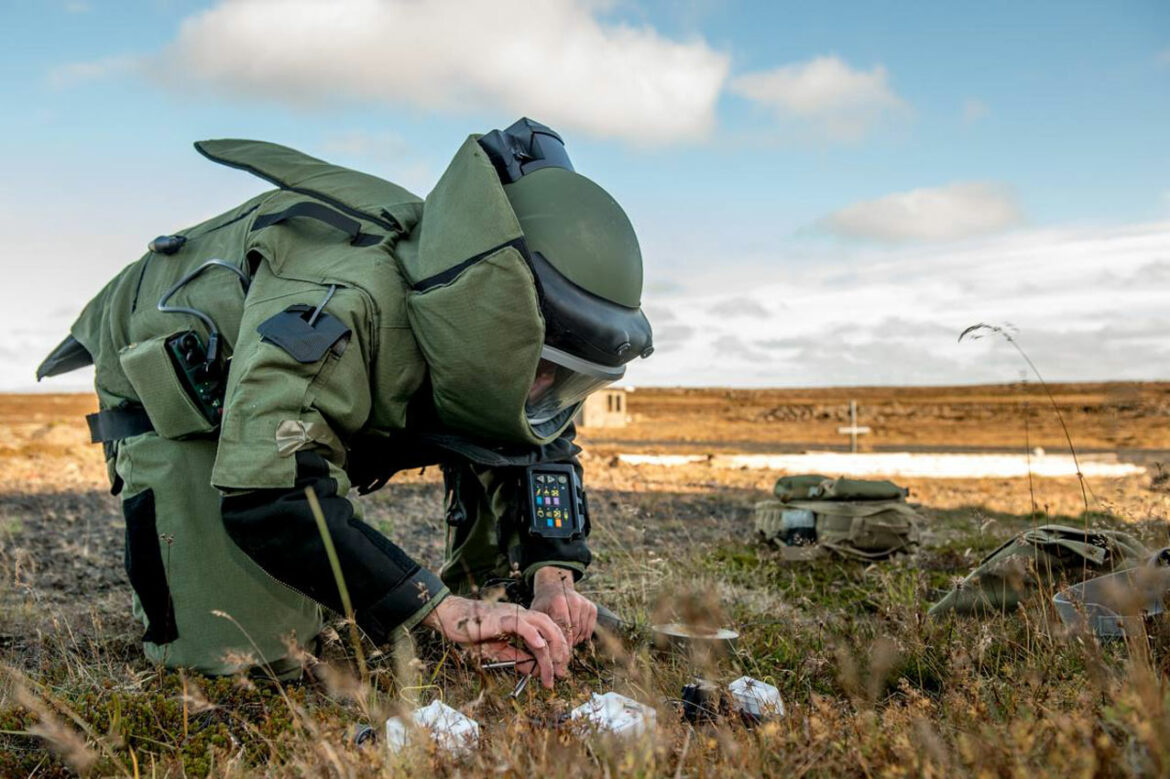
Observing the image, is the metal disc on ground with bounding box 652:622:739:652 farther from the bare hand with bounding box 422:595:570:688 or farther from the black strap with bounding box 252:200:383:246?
the black strap with bounding box 252:200:383:246

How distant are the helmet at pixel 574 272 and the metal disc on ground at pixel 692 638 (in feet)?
3.14

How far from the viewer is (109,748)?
2.52 metres

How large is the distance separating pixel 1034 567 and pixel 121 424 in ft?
12.1

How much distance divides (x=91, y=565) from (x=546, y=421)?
357cm

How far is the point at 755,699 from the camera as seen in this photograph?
2631mm

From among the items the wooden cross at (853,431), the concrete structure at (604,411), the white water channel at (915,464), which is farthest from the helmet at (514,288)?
the concrete structure at (604,411)

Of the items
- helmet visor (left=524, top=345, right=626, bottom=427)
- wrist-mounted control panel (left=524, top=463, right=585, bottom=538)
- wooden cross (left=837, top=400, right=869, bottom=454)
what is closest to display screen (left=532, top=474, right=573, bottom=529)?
wrist-mounted control panel (left=524, top=463, right=585, bottom=538)

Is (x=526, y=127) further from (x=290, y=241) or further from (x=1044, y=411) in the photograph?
(x=1044, y=411)

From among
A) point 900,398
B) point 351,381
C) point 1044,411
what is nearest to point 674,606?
point 351,381

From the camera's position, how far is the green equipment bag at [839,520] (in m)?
5.95

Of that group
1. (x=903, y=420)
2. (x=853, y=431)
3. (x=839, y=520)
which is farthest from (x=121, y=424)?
(x=903, y=420)

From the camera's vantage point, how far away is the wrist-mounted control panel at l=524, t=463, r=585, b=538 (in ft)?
12.3

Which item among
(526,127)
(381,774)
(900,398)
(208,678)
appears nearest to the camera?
(381,774)

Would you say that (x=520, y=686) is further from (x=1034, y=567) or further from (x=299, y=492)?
(x=1034, y=567)
